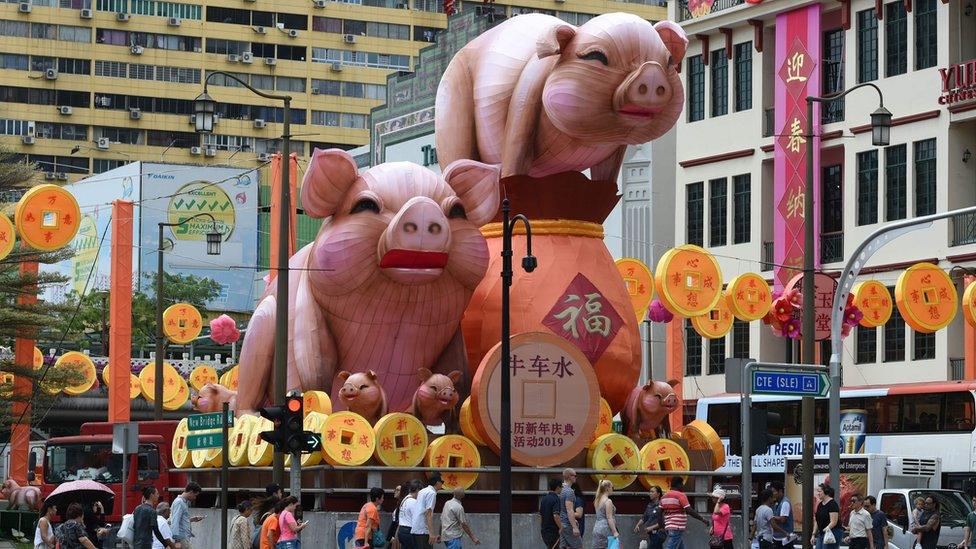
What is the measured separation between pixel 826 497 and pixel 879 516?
2491mm

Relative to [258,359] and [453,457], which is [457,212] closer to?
[453,457]

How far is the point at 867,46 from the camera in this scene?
46.2 m

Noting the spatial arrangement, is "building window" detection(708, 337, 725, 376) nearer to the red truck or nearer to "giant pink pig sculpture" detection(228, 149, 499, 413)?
the red truck

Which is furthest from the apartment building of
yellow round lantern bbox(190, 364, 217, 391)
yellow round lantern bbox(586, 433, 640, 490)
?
yellow round lantern bbox(586, 433, 640, 490)

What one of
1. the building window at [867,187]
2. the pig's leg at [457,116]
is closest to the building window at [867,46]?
the building window at [867,187]

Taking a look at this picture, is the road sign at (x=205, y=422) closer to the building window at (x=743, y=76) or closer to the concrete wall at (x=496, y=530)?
the concrete wall at (x=496, y=530)

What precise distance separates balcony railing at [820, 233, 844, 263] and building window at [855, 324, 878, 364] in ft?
6.14

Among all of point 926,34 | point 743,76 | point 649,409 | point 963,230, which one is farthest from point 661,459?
point 743,76

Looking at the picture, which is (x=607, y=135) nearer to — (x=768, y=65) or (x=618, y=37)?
(x=618, y=37)

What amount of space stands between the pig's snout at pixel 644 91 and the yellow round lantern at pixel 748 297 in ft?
32.9

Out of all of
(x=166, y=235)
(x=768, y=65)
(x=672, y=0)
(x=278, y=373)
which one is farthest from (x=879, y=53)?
(x=166, y=235)

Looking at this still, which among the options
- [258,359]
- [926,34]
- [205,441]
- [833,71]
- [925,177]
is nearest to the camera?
[205,441]

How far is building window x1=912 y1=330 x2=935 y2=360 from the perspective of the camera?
43844 mm

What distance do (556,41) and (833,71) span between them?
2363cm
